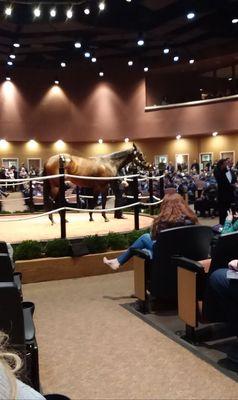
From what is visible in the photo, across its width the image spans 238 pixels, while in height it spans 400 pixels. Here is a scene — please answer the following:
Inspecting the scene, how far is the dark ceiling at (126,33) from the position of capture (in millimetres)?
17438

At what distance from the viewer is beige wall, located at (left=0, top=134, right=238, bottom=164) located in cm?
2138

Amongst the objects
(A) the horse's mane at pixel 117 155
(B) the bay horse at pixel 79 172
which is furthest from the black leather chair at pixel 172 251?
(A) the horse's mane at pixel 117 155

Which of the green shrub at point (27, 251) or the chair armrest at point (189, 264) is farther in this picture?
the green shrub at point (27, 251)

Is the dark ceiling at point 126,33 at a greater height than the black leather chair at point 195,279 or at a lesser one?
greater

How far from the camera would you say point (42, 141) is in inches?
874

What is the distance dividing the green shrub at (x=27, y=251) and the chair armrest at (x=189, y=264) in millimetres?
2576

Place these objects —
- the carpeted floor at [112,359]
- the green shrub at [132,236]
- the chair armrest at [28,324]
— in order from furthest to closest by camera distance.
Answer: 1. the green shrub at [132,236]
2. the carpeted floor at [112,359]
3. the chair armrest at [28,324]

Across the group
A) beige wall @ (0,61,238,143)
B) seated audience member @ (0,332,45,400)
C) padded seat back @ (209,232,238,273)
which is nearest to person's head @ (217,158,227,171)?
padded seat back @ (209,232,238,273)

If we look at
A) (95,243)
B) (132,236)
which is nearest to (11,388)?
(95,243)

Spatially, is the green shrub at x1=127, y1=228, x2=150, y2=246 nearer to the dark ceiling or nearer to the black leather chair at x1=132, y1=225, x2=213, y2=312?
the black leather chair at x1=132, y1=225, x2=213, y2=312

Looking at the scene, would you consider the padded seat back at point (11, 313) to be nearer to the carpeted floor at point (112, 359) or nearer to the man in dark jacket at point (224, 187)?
the carpeted floor at point (112, 359)

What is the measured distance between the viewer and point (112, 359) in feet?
10.8

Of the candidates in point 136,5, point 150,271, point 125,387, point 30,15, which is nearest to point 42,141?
point 30,15

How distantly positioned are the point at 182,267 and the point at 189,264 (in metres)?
0.12
